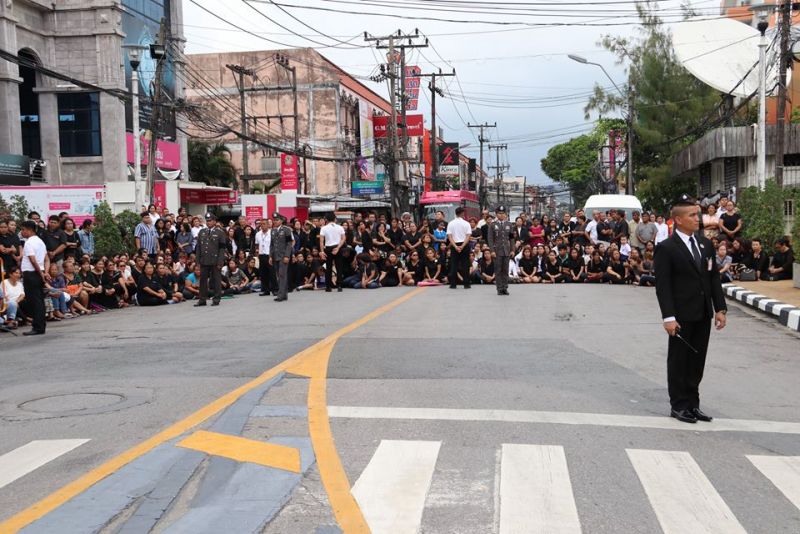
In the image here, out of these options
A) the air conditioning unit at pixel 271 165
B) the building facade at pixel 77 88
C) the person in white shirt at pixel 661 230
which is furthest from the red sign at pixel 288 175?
the person in white shirt at pixel 661 230

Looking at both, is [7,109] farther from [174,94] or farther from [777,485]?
[777,485]

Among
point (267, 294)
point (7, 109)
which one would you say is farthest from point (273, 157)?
point (267, 294)

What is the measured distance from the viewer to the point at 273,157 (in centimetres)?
6291

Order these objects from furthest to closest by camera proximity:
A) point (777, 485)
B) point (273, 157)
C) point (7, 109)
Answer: point (273, 157) → point (7, 109) → point (777, 485)

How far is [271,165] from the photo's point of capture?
62875 mm

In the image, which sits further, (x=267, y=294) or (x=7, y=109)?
(x=7, y=109)

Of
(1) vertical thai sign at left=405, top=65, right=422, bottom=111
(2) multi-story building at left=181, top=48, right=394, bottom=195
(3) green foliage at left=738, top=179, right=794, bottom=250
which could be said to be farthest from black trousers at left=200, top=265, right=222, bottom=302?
(2) multi-story building at left=181, top=48, right=394, bottom=195

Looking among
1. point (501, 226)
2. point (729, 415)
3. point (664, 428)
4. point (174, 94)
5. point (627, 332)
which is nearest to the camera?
point (664, 428)

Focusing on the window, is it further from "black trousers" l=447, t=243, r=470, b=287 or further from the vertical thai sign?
"black trousers" l=447, t=243, r=470, b=287

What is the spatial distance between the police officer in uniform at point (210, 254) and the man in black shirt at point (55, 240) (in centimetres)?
285

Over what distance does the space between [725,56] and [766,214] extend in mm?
13565

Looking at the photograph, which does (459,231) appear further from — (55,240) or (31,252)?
(31,252)

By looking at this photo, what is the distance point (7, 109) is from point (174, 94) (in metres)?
11.4

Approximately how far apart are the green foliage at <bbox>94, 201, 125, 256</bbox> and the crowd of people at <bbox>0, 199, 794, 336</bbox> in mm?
398
